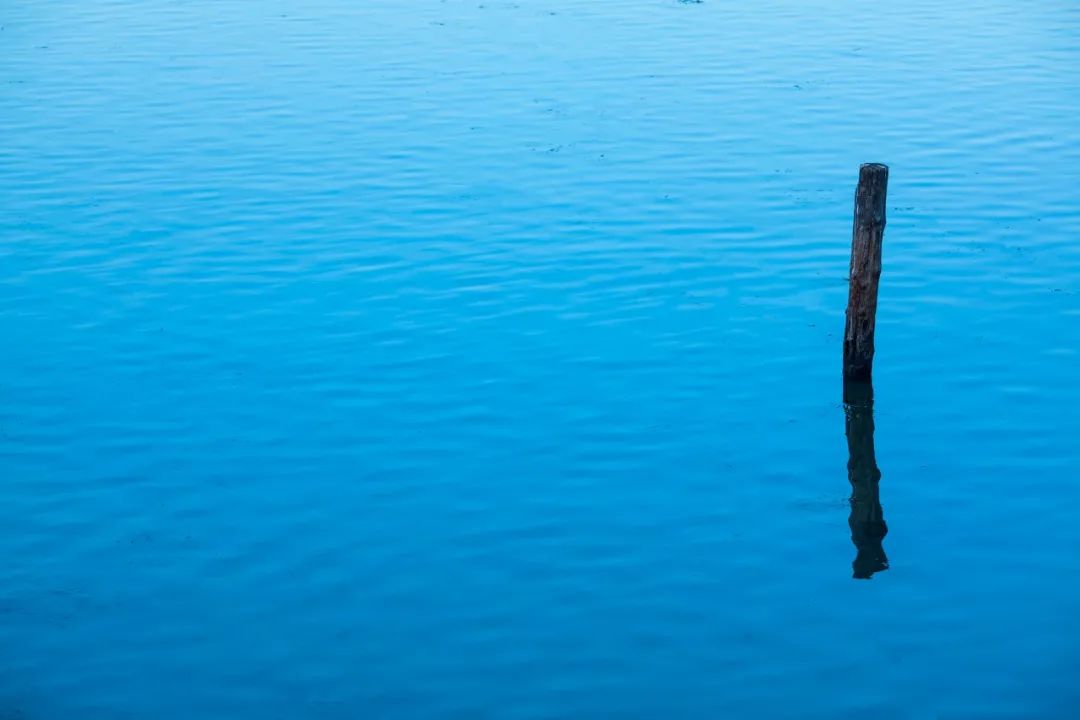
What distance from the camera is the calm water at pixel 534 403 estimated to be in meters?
11.5

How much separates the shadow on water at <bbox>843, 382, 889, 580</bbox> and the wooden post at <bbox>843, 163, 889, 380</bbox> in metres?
0.56

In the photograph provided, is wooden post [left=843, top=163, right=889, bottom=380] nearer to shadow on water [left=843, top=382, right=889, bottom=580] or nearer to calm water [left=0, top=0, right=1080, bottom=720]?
shadow on water [left=843, top=382, right=889, bottom=580]

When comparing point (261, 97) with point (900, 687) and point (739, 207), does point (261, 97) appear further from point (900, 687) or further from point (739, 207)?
point (900, 687)

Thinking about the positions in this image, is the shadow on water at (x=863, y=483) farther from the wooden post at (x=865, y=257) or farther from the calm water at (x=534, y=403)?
the wooden post at (x=865, y=257)

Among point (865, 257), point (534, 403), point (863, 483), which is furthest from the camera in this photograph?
point (534, 403)

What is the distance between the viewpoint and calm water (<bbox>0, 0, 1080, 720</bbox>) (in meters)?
11.5

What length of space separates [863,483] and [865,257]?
8.75 ft

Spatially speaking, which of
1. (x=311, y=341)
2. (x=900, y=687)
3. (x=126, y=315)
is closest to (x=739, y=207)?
(x=311, y=341)

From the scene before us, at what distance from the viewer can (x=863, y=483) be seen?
14516mm

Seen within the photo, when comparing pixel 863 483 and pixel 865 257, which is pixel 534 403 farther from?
pixel 865 257

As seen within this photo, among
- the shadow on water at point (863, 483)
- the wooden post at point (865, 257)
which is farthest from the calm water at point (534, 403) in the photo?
the wooden post at point (865, 257)

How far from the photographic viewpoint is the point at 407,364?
17547mm

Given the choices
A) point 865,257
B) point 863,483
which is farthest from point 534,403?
point 865,257

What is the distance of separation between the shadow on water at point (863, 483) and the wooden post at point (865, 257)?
564 millimetres
